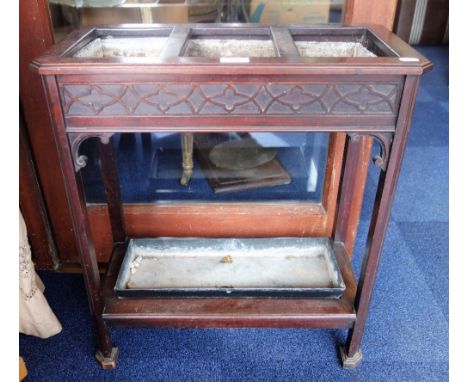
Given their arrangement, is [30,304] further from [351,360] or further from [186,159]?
[351,360]

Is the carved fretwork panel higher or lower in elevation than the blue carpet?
higher

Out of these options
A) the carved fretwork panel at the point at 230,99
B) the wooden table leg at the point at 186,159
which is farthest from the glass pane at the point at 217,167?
the carved fretwork panel at the point at 230,99

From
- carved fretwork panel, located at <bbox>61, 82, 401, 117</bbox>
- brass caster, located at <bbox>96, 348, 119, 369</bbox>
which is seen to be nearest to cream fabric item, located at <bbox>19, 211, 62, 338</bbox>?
brass caster, located at <bbox>96, 348, 119, 369</bbox>

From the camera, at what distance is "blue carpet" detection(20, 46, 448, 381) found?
1.28 meters

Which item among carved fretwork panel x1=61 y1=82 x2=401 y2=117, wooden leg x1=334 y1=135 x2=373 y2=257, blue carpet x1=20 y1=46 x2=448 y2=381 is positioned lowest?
blue carpet x1=20 y1=46 x2=448 y2=381

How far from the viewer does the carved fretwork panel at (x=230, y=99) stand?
90cm

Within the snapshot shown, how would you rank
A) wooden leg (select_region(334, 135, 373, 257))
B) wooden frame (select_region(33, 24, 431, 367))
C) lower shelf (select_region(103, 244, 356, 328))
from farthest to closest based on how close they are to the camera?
wooden leg (select_region(334, 135, 373, 257))
lower shelf (select_region(103, 244, 356, 328))
wooden frame (select_region(33, 24, 431, 367))

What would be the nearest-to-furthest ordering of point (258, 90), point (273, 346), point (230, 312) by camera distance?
point (258, 90) < point (230, 312) < point (273, 346)

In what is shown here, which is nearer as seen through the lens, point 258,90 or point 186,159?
point 258,90

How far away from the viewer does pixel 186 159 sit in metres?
1.74

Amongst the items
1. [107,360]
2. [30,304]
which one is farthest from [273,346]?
[30,304]

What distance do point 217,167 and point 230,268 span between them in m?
0.52

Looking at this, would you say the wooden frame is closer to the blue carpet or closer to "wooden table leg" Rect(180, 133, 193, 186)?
the blue carpet

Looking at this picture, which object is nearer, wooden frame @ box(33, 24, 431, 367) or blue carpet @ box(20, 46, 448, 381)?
wooden frame @ box(33, 24, 431, 367)
